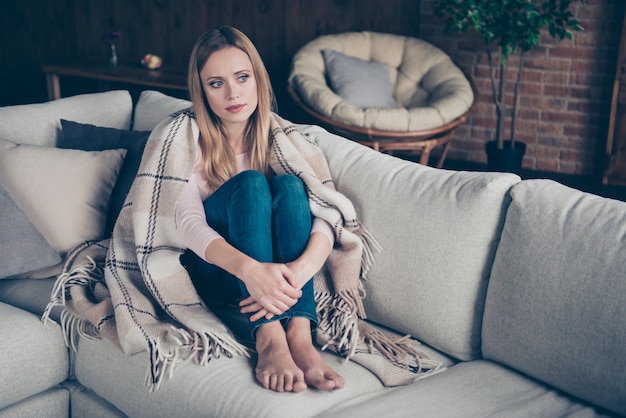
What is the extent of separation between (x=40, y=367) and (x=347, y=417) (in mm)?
858

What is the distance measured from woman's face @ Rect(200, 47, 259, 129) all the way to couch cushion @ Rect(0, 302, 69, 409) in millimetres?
717

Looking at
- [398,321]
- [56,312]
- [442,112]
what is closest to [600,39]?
[442,112]

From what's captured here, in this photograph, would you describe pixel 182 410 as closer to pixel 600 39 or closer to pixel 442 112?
pixel 442 112

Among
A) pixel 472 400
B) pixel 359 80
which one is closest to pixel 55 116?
pixel 472 400

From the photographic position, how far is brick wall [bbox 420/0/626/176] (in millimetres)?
4152

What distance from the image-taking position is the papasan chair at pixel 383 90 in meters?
3.78

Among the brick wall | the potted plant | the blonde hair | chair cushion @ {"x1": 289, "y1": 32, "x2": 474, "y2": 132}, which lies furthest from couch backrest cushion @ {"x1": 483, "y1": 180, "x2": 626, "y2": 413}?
the brick wall

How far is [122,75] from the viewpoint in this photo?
464 cm

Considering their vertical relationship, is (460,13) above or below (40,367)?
above

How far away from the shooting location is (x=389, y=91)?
4.26m

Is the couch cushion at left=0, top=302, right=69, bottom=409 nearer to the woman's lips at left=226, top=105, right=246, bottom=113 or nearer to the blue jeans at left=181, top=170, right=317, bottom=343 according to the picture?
the blue jeans at left=181, top=170, right=317, bottom=343

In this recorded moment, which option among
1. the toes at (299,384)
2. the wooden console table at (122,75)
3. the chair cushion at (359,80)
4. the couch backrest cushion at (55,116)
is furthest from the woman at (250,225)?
the wooden console table at (122,75)

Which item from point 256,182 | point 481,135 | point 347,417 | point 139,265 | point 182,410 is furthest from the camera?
point 481,135

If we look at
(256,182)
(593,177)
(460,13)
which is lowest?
(593,177)
